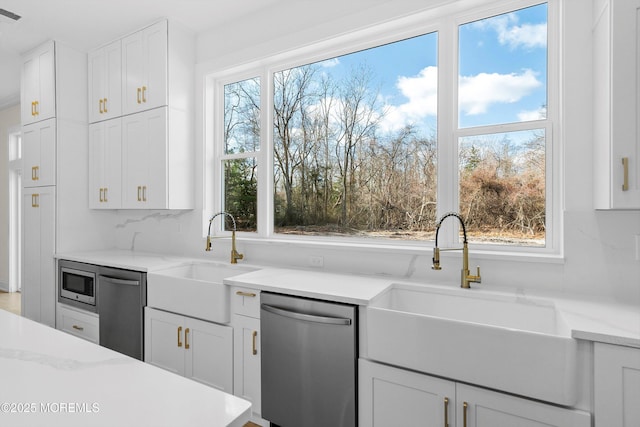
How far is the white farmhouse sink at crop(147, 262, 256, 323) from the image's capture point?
218 cm

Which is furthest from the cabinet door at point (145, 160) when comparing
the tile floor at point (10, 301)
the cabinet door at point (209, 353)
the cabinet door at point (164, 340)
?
the tile floor at point (10, 301)

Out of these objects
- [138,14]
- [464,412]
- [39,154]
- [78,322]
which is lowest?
[78,322]

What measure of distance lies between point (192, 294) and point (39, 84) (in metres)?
2.88

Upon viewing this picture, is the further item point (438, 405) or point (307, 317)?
point (307, 317)

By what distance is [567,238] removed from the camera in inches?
72.1

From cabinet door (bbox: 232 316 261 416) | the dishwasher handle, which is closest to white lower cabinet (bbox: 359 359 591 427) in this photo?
the dishwasher handle

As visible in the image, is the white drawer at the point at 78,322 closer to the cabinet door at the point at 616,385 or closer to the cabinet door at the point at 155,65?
the cabinet door at the point at 155,65

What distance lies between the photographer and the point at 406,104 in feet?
7.91

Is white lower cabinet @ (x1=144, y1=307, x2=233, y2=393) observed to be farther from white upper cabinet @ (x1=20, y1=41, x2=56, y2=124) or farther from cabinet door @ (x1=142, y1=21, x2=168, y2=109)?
white upper cabinet @ (x1=20, y1=41, x2=56, y2=124)

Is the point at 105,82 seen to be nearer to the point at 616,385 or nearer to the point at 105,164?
the point at 105,164

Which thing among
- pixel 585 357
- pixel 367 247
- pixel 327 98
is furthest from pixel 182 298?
pixel 585 357

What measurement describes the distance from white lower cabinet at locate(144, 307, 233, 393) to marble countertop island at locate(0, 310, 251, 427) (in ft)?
4.20

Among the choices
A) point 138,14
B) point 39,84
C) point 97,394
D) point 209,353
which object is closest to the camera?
point 97,394

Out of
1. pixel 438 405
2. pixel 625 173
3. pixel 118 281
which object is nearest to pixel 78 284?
pixel 118 281
